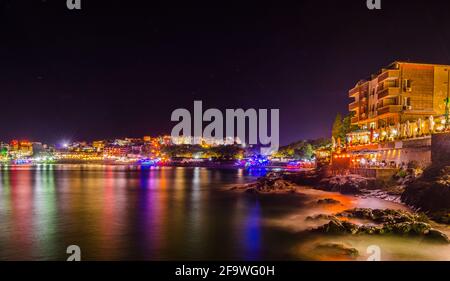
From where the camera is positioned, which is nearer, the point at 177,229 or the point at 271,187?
the point at 177,229

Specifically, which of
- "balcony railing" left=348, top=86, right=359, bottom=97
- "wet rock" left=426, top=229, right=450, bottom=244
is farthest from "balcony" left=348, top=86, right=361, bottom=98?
"wet rock" left=426, top=229, right=450, bottom=244

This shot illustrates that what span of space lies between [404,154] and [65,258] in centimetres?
3078

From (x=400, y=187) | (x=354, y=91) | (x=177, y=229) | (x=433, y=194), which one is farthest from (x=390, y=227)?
(x=354, y=91)

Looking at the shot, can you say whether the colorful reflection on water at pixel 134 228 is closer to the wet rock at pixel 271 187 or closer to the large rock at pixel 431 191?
the wet rock at pixel 271 187

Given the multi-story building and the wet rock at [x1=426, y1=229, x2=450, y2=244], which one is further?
the multi-story building

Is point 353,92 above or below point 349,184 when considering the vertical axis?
above

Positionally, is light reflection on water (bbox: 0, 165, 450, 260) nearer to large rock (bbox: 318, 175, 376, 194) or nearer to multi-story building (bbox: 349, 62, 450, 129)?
large rock (bbox: 318, 175, 376, 194)

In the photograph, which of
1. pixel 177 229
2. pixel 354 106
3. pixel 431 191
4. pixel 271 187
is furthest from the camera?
pixel 354 106

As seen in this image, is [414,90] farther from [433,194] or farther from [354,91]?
[433,194]

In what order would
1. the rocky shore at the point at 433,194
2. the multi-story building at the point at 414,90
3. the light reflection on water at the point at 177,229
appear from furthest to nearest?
the multi-story building at the point at 414,90
the rocky shore at the point at 433,194
the light reflection on water at the point at 177,229

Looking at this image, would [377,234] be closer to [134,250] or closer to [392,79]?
[134,250]

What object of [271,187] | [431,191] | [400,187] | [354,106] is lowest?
[271,187]

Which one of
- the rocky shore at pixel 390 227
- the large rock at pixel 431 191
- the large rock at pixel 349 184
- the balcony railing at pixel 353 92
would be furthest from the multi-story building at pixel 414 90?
the rocky shore at pixel 390 227
